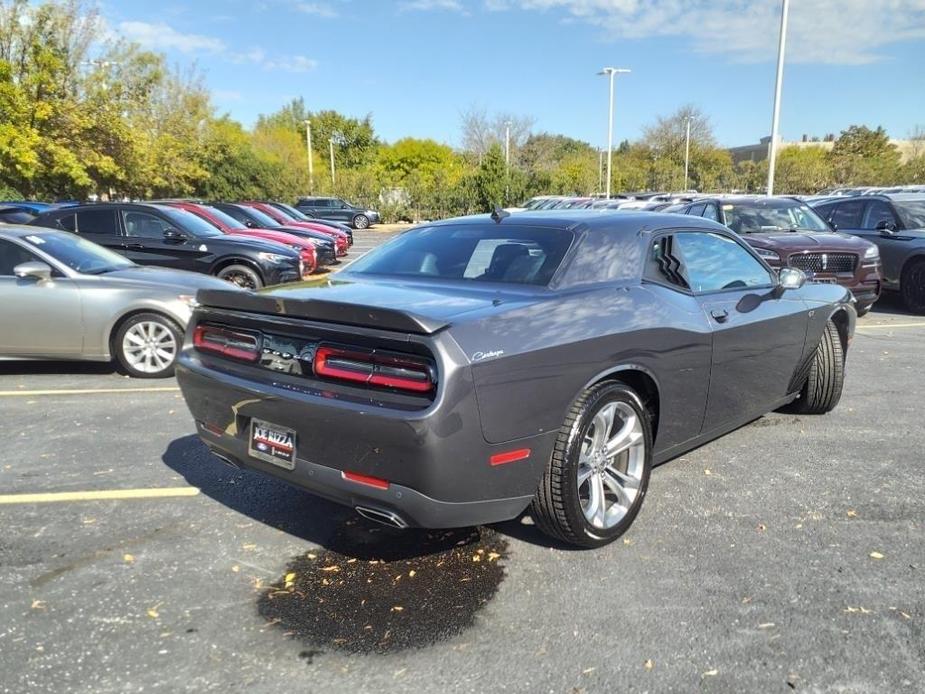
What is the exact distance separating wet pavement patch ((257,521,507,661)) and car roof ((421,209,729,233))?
1709mm

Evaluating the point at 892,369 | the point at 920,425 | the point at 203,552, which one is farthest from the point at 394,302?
the point at 892,369

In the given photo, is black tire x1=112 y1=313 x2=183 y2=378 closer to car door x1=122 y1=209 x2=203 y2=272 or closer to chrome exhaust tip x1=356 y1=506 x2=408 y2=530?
car door x1=122 y1=209 x2=203 y2=272

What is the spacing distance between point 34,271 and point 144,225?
4.67 metres

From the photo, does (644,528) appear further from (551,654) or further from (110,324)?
(110,324)

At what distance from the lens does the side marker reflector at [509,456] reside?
2.97m

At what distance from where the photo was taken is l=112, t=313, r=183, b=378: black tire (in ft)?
23.5

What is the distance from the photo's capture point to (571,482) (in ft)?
10.7

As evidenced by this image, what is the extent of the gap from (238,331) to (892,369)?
669 cm

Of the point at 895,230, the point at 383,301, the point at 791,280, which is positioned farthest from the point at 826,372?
the point at 895,230

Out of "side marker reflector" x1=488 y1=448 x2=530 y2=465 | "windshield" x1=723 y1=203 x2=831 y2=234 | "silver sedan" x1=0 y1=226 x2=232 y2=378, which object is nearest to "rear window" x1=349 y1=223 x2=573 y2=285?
"side marker reflector" x1=488 y1=448 x2=530 y2=465

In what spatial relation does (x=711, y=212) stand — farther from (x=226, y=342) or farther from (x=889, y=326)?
(x=226, y=342)

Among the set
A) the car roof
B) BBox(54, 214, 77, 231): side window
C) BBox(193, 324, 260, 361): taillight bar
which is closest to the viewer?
BBox(193, 324, 260, 361): taillight bar

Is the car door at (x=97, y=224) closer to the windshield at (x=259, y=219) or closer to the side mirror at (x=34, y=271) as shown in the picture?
the side mirror at (x=34, y=271)

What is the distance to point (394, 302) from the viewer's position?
10.8 feet
